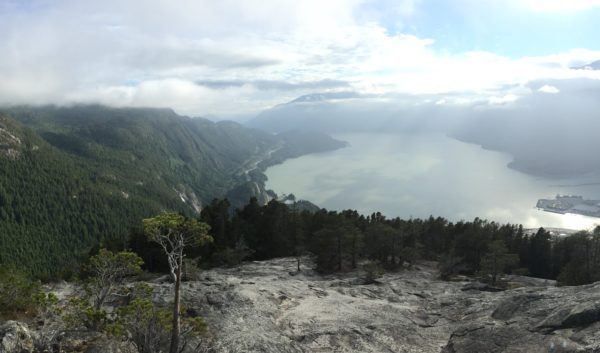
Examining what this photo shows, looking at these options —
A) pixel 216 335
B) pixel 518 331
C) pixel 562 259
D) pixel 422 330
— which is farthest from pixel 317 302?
pixel 562 259

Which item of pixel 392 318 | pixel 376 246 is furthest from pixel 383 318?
pixel 376 246

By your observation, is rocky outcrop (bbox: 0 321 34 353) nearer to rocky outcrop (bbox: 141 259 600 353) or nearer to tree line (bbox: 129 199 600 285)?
rocky outcrop (bbox: 141 259 600 353)

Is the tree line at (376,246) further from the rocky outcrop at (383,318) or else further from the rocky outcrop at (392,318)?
the rocky outcrop at (392,318)

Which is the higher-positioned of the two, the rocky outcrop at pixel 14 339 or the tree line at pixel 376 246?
the rocky outcrop at pixel 14 339

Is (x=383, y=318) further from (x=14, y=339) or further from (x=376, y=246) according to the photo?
(x=376, y=246)

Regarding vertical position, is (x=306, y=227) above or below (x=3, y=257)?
above

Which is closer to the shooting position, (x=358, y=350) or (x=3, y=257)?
(x=358, y=350)

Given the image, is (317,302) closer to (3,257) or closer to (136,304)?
(136,304)

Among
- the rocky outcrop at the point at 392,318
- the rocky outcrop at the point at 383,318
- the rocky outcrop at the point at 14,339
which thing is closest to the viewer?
the rocky outcrop at the point at 14,339

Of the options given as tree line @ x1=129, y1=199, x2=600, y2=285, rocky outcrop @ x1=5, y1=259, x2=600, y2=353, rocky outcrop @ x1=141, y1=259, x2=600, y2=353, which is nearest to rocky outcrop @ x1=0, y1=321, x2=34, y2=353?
rocky outcrop @ x1=5, y1=259, x2=600, y2=353

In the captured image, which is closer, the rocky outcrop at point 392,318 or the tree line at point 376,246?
the rocky outcrop at point 392,318

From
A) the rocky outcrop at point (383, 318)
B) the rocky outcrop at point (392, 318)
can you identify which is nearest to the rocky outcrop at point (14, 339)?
the rocky outcrop at point (383, 318)
